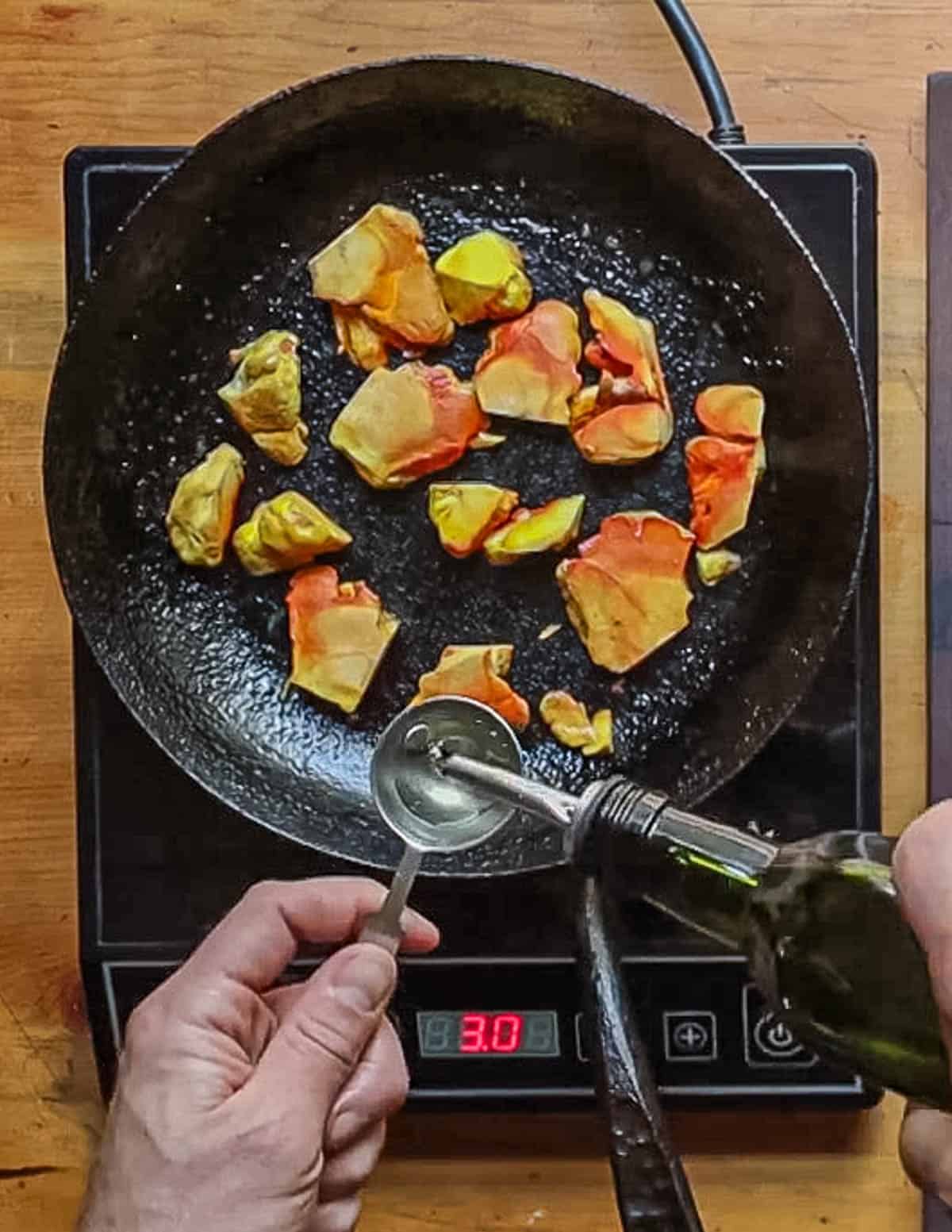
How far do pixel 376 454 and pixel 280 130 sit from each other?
0.56 feet

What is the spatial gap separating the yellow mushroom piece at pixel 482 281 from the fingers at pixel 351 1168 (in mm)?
405

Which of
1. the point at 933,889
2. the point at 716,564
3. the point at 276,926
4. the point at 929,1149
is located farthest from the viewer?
the point at 716,564

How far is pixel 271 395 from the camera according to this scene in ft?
2.81

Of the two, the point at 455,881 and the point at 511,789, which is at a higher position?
the point at 511,789

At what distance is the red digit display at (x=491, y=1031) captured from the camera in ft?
2.86

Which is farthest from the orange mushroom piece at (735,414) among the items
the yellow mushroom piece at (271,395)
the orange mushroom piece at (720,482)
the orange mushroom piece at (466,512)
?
the yellow mushroom piece at (271,395)

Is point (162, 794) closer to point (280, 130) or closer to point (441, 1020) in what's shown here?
point (441, 1020)

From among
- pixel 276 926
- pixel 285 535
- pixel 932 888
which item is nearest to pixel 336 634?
pixel 285 535

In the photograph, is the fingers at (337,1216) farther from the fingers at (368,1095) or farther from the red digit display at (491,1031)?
the red digit display at (491,1031)

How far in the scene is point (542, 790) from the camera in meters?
0.70

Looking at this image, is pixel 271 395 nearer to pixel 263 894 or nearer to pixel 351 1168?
pixel 263 894

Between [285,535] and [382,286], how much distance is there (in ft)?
0.45

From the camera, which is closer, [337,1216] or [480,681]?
[337,1216]

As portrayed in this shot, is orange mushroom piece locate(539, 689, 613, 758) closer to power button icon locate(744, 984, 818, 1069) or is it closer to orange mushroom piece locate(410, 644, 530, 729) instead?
orange mushroom piece locate(410, 644, 530, 729)
